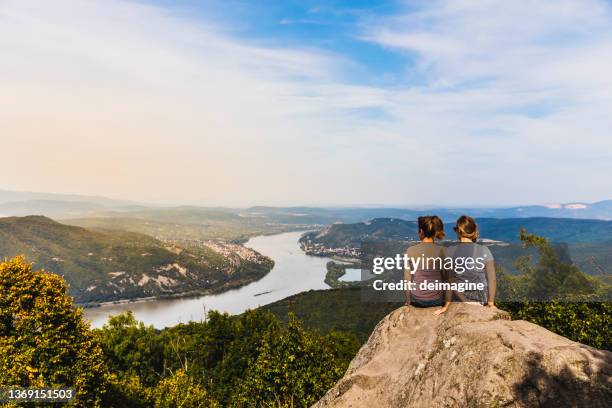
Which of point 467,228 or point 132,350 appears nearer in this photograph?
point 467,228

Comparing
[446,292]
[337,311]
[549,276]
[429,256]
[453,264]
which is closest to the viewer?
[453,264]

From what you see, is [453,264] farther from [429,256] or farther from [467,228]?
[467,228]

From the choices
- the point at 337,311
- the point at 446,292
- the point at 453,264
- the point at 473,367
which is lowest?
the point at 337,311

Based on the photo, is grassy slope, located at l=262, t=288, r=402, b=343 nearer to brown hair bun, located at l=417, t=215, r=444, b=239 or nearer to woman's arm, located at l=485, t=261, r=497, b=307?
woman's arm, located at l=485, t=261, r=497, b=307

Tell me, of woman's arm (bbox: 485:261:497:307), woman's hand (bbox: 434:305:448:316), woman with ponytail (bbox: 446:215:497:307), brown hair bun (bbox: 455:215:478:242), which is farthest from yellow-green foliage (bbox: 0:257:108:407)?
brown hair bun (bbox: 455:215:478:242)

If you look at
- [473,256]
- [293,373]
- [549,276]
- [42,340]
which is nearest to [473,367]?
[473,256]

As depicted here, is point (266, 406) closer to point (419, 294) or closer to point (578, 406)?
point (419, 294)
